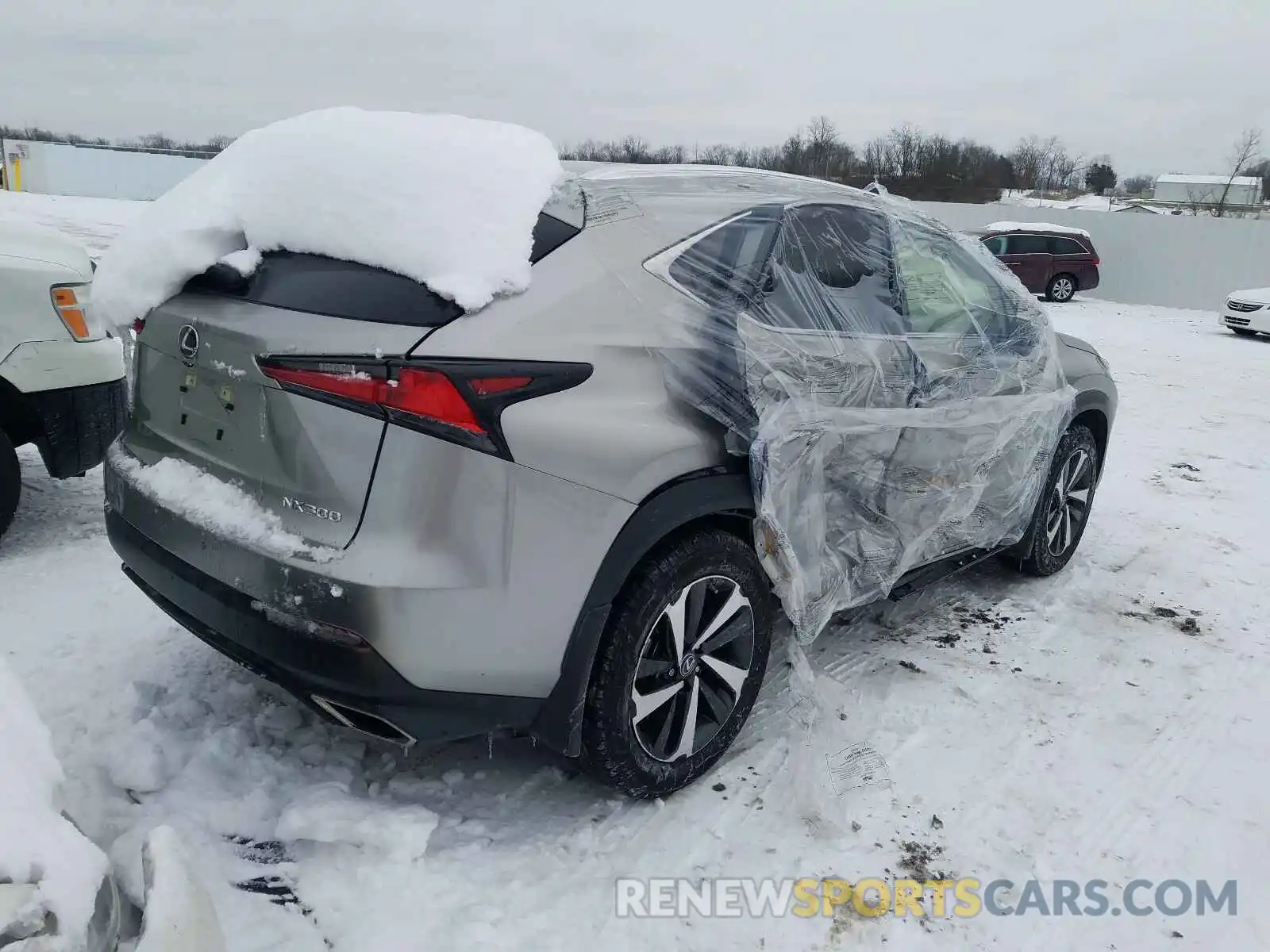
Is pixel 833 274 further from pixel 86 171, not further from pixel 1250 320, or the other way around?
pixel 86 171

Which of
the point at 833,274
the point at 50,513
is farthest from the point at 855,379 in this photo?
the point at 50,513

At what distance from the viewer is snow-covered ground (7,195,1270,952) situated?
223 cm

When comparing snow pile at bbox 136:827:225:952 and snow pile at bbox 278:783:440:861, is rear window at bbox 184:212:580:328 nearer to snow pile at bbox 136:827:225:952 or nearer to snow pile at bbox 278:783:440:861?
snow pile at bbox 136:827:225:952

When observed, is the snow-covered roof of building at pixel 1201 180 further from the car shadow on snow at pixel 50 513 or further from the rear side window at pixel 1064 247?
the car shadow on snow at pixel 50 513

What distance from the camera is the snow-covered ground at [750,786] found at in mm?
2227

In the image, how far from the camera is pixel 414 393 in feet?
6.51

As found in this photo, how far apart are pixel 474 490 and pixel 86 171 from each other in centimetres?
3980

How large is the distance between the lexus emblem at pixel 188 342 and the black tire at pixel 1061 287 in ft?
68.0

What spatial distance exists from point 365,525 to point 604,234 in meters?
0.98

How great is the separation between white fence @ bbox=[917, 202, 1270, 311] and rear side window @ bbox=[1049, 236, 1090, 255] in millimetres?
2217

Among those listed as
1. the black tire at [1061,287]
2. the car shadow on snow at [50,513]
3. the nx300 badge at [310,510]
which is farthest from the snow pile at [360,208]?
the black tire at [1061,287]

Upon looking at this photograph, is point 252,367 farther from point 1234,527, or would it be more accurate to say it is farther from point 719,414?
point 1234,527

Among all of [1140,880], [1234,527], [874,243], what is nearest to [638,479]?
[874,243]

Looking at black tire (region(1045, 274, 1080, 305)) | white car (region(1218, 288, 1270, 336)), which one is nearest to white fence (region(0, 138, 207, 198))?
black tire (region(1045, 274, 1080, 305))
